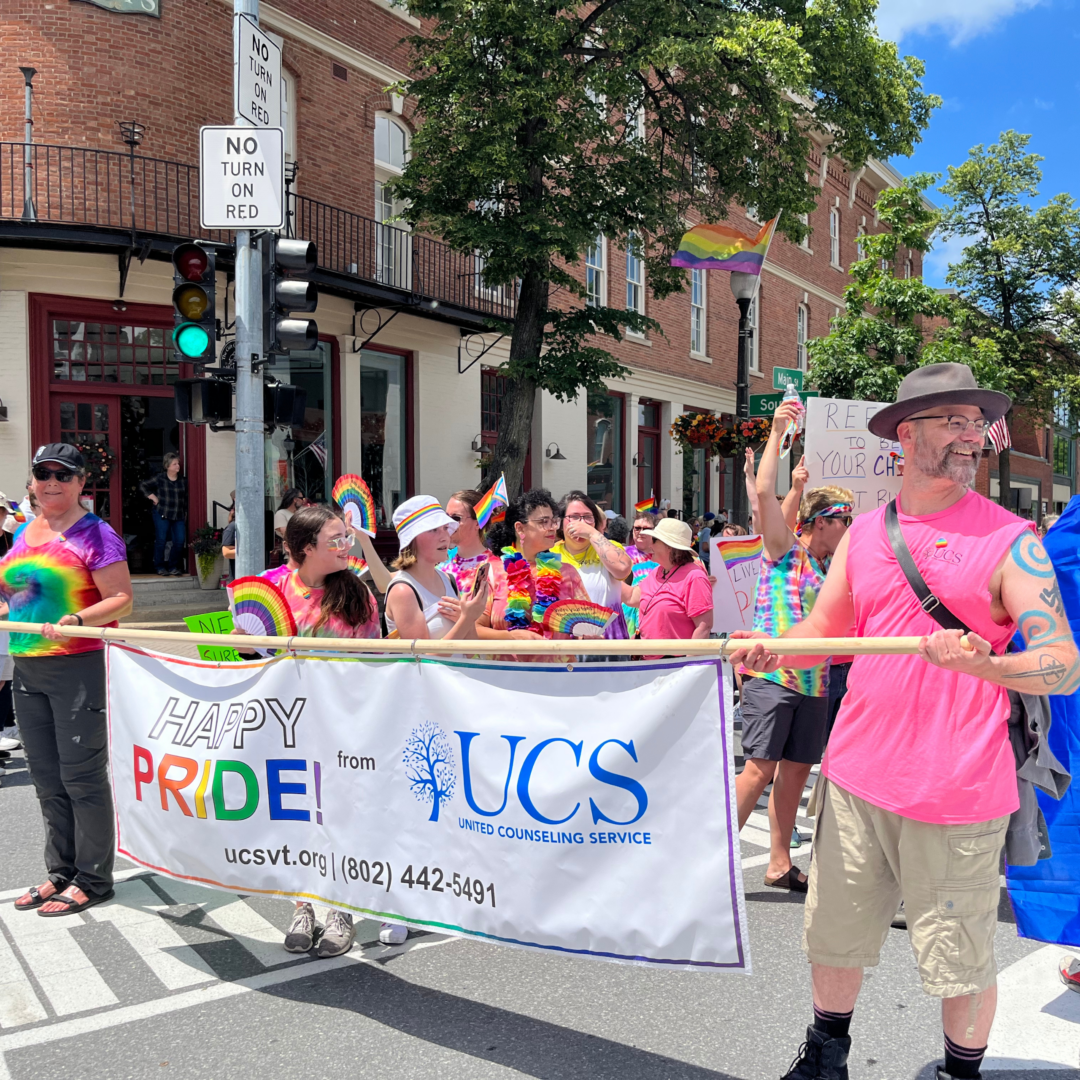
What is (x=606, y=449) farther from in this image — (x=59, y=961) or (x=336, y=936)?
(x=59, y=961)

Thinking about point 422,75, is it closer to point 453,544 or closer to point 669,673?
point 453,544

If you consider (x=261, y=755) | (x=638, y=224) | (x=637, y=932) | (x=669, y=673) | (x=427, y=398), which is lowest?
(x=637, y=932)

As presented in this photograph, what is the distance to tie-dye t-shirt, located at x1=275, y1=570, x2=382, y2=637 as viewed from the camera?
404 cm

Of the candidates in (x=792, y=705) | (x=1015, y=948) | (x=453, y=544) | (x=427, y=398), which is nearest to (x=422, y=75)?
(x=427, y=398)

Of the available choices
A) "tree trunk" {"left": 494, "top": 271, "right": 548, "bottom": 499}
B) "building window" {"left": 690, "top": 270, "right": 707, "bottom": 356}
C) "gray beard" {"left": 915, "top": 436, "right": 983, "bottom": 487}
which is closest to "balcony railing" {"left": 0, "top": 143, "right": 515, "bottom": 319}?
"tree trunk" {"left": 494, "top": 271, "right": 548, "bottom": 499}

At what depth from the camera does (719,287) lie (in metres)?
28.2

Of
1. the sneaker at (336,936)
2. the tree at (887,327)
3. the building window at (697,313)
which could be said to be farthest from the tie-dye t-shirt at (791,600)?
the building window at (697,313)

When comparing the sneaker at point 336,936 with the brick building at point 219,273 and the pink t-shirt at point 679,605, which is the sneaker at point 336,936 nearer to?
the pink t-shirt at point 679,605

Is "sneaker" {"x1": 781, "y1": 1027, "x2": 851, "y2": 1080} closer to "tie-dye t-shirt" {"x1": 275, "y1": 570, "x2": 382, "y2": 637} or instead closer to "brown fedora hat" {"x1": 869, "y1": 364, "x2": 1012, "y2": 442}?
"brown fedora hat" {"x1": 869, "y1": 364, "x2": 1012, "y2": 442}

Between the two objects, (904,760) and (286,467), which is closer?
(904,760)

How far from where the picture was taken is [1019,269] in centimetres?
3095

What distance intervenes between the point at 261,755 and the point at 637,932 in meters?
1.46

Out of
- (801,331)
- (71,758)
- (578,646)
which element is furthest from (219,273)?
(801,331)

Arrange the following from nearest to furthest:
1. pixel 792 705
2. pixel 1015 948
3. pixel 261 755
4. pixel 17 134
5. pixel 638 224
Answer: pixel 261 755 → pixel 1015 948 → pixel 792 705 → pixel 17 134 → pixel 638 224
